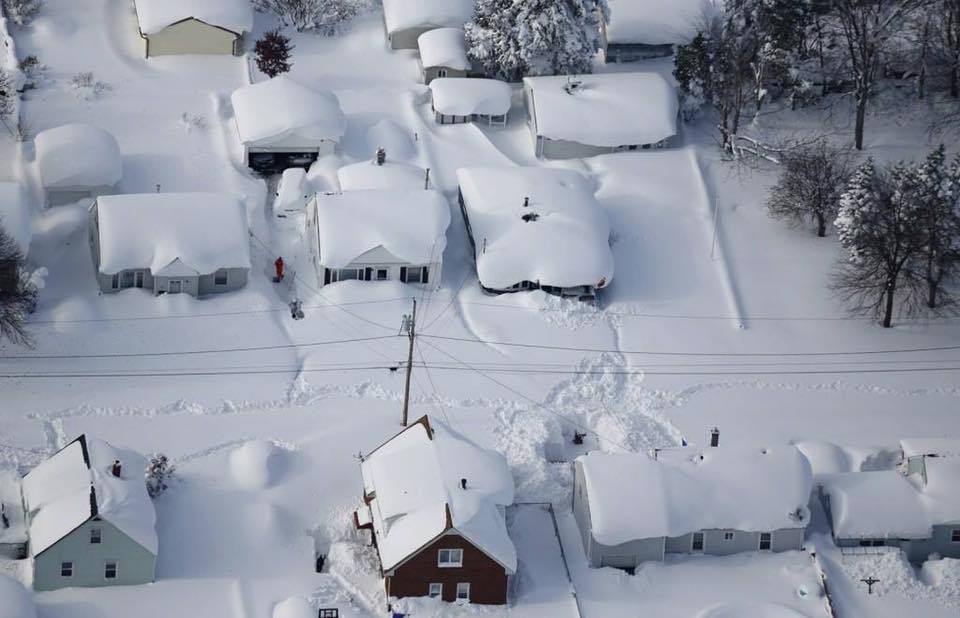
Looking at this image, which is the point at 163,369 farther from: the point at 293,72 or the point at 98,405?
the point at 293,72

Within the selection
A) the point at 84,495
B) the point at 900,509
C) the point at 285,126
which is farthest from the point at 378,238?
the point at 900,509

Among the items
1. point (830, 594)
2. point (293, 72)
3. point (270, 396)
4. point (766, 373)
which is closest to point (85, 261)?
point (270, 396)

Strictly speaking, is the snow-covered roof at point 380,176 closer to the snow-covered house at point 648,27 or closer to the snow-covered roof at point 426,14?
the snow-covered roof at point 426,14

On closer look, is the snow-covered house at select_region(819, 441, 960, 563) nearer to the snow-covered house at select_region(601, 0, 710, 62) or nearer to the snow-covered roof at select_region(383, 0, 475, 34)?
the snow-covered house at select_region(601, 0, 710, 62)

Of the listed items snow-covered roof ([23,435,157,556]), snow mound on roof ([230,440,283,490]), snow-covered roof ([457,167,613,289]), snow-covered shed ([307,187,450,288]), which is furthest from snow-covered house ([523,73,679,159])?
snow-covered roof ([23,435,157,556])

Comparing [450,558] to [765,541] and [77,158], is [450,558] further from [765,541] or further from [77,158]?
[77,158]

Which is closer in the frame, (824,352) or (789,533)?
(789,533)

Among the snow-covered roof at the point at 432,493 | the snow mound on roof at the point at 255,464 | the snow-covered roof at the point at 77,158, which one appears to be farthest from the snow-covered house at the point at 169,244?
the snow-covered roof at the point at 432,493
